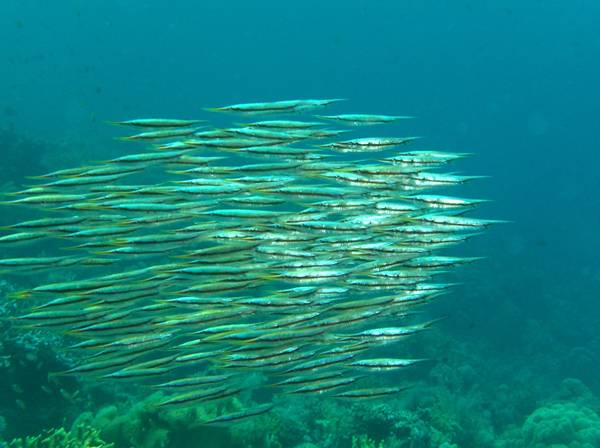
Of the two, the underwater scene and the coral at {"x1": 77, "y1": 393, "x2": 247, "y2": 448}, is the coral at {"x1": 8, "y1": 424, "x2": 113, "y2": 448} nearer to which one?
the underwater scene

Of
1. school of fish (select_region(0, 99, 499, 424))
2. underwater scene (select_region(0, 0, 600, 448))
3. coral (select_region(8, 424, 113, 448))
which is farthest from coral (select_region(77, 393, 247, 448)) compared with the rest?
school of fish (select_region(0, 99, 499, 424))

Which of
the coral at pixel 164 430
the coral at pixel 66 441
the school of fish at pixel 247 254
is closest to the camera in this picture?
the school of fish at pixel 247 254

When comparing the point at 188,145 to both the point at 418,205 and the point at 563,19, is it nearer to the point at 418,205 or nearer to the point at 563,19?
the point at 418,205

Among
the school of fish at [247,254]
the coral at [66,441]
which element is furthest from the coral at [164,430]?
the school of fish at [247,254]

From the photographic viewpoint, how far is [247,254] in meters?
4.20

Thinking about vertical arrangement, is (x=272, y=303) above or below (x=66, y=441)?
above

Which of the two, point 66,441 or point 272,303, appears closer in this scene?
point 272,303

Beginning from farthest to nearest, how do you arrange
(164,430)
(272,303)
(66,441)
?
(164,430)
(66,441)
(272,303)

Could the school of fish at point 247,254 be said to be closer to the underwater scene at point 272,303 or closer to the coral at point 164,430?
the underwater scene at point 272,303

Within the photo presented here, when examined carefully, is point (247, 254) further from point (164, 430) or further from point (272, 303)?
point (164, 430)

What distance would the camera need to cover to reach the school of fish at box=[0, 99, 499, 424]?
410 centimetres

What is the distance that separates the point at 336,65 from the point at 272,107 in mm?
127408

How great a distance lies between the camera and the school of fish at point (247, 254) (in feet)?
13.4

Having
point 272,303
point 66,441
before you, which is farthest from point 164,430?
point 272,303
